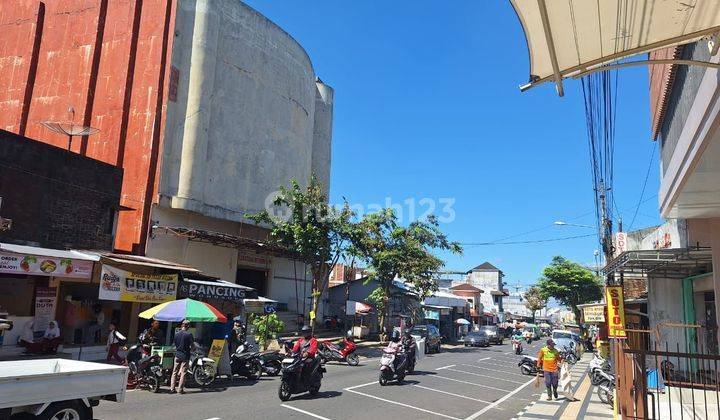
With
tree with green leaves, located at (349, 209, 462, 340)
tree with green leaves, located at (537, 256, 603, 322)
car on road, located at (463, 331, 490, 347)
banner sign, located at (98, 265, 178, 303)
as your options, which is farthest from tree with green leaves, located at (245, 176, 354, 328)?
tree with green leaves, located at (537, 256, 603, 322)

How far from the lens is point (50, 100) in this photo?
29.2 metres

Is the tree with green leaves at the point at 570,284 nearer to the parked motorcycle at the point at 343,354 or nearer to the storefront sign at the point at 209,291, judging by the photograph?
the parked motorcycle at the point at 343,354

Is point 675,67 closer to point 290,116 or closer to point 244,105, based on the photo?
point 244,105

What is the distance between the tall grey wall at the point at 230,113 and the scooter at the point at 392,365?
15.8 metres

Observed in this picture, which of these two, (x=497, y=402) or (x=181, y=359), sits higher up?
(x=181, y=359)

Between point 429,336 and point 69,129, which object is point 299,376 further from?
point 429,336

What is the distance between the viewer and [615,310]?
11.2 meters

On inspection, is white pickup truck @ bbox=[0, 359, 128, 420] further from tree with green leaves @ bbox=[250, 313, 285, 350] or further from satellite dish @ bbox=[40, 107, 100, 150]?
satellite dish @ bbox=[40, 107, 100, 150]

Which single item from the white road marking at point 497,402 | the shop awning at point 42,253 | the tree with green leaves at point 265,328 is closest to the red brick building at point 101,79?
the tree with green leaves at point 265,328

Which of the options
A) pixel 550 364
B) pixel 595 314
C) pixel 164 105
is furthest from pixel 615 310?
pixel 164 105

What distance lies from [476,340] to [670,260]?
92.0 feet

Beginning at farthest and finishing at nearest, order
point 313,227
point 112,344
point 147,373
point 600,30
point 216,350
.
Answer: point 313,227, point 112,344, point 216,350, point 147,373, point 600,30

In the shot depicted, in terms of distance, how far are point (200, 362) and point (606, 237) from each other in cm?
1504

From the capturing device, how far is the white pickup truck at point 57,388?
6750mm
